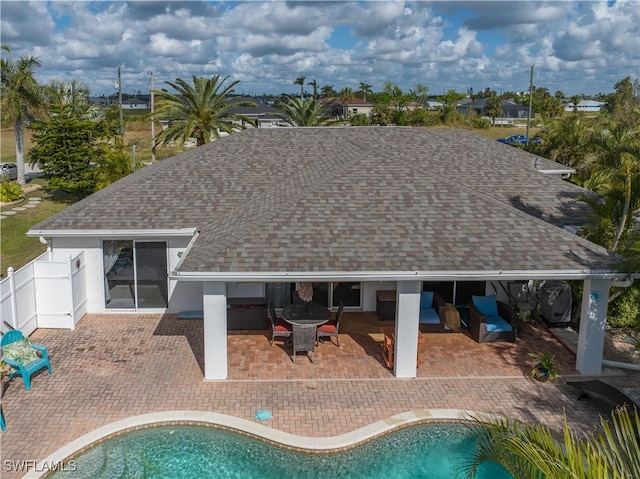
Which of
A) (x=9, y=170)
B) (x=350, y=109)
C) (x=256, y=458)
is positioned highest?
(x=350, y=109)

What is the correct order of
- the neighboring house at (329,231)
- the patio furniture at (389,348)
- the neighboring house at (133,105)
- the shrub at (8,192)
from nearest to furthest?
the neighboring house at (329,231) → the patio furniture at (389,348) → the shrub at (8,192) → the neighboring house at (133,105)

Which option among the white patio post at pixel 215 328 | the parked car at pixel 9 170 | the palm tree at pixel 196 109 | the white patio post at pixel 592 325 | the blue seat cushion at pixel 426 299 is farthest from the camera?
the parked car at pixel 9 170

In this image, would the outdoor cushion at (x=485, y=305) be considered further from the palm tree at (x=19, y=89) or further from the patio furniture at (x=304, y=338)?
the palm tree at (x=19, y=89)

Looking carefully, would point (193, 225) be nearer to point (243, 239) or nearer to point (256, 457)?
point (243, 239)

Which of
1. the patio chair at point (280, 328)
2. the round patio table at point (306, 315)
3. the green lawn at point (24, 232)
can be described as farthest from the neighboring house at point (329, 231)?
the green lawn at point (24, 232)

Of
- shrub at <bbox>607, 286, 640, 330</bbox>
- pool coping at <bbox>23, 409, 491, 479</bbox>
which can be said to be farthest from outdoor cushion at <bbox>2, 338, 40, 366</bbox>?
shrub at <bbox>607, 286, 640, 330</bbox>

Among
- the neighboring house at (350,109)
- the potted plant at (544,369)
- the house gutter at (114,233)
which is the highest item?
the neighboring house at (350,109)

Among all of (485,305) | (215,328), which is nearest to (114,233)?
(215,328)

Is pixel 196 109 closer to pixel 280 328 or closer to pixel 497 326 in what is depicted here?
pixel 280 328
